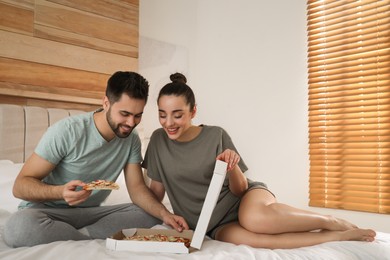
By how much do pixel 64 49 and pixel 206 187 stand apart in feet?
4.96

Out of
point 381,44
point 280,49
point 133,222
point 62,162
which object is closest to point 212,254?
point 133,222

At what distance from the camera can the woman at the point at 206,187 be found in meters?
1.51

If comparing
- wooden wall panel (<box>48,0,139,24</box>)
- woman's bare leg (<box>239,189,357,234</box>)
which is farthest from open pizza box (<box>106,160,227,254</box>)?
wooden wall panel (<box>48,0,139,24</box>)

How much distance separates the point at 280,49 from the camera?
341 cm

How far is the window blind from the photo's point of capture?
110 inches

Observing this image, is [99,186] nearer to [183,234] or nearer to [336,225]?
[183,234]

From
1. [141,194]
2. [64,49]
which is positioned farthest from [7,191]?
[64,49]

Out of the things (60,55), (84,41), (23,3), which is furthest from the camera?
(84,41)

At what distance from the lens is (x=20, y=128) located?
7.59ft

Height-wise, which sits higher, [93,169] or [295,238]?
[93,169]

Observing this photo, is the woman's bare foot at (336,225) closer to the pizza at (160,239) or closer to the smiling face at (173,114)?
the pizza at (160,239)

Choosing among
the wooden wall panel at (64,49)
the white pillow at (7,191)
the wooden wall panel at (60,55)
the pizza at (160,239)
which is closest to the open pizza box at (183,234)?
the pizza at (160,239)

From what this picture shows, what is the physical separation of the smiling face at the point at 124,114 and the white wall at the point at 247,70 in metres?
1.63

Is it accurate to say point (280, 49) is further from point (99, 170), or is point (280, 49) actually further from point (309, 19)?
point (99, 170)
